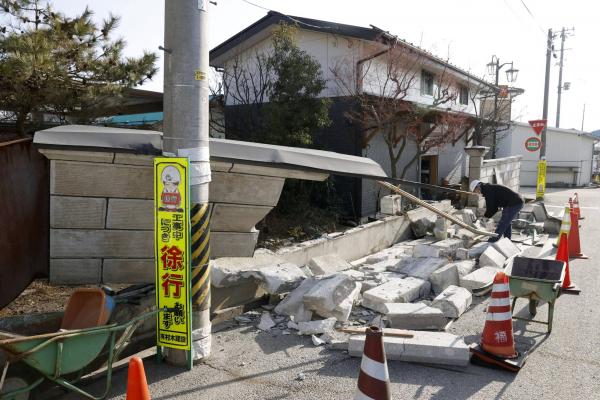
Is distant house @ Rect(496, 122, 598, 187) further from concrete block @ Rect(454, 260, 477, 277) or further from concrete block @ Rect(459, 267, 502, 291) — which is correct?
concrete block @ Rect(459, 267, 502, 291)

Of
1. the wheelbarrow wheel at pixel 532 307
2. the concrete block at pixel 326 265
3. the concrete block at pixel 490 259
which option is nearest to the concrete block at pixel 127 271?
the concrete block at pixel 326 265

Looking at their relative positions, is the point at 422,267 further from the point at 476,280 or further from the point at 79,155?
the point at 79,155

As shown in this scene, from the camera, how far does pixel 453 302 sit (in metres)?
5.71

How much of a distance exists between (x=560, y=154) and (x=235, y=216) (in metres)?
34.0

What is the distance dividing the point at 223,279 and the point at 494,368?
3.10 m

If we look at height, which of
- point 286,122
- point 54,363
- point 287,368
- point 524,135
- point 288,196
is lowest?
point 287,368

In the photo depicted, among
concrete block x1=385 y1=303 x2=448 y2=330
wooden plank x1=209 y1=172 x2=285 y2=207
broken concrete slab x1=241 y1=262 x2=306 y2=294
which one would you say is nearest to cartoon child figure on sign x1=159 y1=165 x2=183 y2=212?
wooden plank x1=209 y1=172 x2=285 y2=207

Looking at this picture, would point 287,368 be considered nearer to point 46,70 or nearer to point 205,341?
point 205,341

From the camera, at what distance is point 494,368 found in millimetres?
4387

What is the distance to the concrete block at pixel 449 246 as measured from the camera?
8.45 metres

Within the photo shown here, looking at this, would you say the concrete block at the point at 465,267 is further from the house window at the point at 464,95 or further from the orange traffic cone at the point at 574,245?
the house window at the point at 464,95

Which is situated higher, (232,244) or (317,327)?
(232,244)

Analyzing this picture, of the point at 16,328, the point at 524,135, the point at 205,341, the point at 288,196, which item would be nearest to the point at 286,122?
the point at 288,196

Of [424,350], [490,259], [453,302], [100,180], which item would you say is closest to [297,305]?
[424,350]
